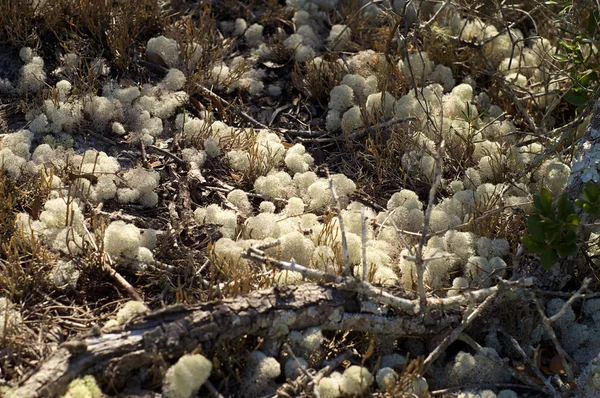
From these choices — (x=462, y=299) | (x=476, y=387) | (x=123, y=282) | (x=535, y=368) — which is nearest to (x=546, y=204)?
(x=462, y=299)

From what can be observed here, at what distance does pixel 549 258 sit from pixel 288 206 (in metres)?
1.34

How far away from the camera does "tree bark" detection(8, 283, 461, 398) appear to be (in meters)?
2.42

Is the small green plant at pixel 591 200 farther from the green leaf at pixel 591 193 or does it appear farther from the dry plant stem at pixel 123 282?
the dry plant stem at pixel 123 282

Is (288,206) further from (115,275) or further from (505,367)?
(505,367)

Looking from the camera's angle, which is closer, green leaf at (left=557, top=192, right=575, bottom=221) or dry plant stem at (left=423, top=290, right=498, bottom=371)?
dry plant stem at (left=423, top=290, right=498, bottom=371)

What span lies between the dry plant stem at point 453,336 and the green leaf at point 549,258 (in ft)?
0.82

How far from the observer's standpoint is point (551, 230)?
295 cm

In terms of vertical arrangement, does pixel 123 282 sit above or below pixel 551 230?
below

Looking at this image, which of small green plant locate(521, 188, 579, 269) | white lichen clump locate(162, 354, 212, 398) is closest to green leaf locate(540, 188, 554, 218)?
small green plant locate(521, 188, 579, 269)

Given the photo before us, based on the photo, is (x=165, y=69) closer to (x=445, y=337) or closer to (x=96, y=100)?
(x=96, y=100)

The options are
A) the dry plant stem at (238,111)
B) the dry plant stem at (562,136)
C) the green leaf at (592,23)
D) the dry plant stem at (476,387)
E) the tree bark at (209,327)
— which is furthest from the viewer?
the dry plant stem at (238,111)

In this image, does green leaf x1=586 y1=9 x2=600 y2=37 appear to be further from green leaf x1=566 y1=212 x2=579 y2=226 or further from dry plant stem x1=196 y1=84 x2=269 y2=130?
dry plant stem x1=196 y1=84 x2=269 y2=130

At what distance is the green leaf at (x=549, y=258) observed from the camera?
2932 millimetres

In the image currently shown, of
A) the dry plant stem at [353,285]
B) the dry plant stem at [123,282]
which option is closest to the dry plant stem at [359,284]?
the dry plant stem at [353,285]
